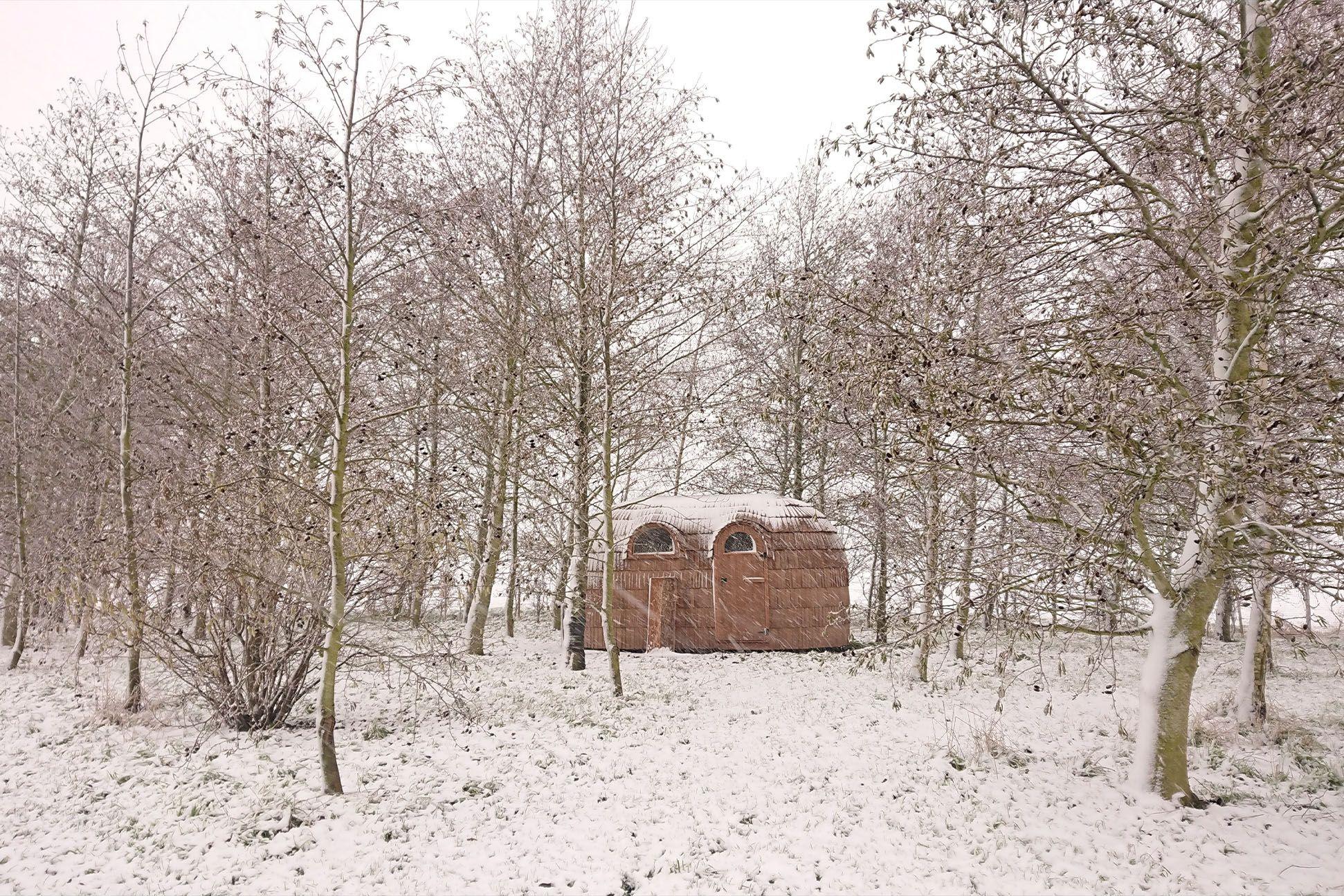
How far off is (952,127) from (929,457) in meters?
3.05

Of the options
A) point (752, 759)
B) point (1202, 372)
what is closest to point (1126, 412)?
point (1202, 372)

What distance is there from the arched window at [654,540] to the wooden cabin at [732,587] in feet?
0.15

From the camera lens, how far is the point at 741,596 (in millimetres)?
14938

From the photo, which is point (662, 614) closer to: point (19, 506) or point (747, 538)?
point (747, 538)

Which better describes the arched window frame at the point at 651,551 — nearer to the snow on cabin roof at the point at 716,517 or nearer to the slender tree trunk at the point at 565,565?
the snow on cabin roof at the point at 716,517

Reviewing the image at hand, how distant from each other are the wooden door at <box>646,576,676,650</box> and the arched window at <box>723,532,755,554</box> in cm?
143

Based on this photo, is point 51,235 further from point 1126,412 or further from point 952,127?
point 1126,412

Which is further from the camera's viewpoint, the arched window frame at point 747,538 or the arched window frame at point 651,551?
the arched window frame at point 651,551

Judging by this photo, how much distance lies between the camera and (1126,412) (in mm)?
4848

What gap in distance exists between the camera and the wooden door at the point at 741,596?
14.9 m

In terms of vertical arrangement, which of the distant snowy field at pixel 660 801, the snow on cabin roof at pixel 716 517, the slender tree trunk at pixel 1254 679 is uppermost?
the snow on cabin roof at pixel 716 517

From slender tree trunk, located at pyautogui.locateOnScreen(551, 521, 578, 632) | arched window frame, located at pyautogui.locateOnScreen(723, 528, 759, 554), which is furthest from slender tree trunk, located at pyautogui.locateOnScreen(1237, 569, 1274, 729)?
slender tree trunk, located at pyautogui.locateOnScreen(551, 521, 578, 632)

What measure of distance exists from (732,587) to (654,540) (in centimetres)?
203

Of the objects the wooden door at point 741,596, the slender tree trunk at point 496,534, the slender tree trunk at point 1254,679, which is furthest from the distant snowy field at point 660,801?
the wooden door at point 741,596
